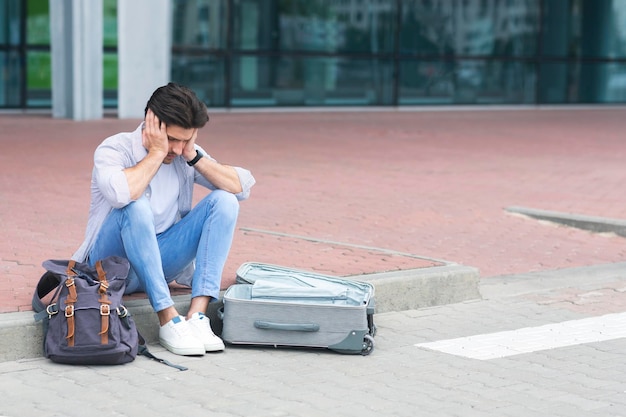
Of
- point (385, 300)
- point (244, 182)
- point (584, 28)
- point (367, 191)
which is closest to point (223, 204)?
point (244, 182)

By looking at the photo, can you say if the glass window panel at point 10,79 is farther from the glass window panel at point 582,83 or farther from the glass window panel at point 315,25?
the glass window panel at point 582,83

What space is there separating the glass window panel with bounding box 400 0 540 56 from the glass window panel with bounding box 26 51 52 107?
6774mm

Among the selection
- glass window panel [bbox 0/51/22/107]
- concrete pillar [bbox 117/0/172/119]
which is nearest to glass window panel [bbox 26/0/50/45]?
glass window panel [bbox 0/51/22/107]

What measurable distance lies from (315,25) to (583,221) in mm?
13039

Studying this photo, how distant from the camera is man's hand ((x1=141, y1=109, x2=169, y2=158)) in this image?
5.44 meters

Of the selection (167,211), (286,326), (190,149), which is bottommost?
(286,326)

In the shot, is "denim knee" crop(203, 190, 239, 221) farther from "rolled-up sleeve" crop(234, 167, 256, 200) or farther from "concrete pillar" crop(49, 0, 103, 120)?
"concrete pillar" crop(49, 0, 103, 120)

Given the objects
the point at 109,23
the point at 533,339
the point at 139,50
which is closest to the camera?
the point at 533,339

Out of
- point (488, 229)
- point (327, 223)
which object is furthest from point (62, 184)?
point (488, 229)

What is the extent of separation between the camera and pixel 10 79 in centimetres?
1925

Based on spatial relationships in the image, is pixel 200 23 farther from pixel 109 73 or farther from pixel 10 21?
pixel 10 21

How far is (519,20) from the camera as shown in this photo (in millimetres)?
23781

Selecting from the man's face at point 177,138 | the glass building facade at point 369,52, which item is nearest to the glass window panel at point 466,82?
the glass building facade at point 369,52

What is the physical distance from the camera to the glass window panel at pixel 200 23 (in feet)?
66.4
